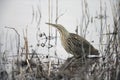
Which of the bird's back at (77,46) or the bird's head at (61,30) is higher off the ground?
the bird's head at (61,30)

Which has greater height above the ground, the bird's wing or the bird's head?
the bird's head

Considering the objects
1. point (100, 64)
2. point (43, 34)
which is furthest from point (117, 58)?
point (43, 34)

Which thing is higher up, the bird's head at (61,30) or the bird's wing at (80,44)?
the bird's head at (61,30)

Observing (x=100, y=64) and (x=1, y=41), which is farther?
(x=1, y=41)

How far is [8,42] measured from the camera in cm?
152

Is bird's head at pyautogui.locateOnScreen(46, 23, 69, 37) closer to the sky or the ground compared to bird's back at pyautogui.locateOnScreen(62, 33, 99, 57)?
closer to the sky

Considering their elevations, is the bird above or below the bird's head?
below

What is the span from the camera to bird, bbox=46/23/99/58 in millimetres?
1406

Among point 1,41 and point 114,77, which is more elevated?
point 1,41

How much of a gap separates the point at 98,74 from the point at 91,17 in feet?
0.94

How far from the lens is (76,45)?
4.65 ft

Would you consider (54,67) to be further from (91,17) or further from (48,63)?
(91,17)

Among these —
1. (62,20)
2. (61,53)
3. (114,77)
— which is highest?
(62,20)

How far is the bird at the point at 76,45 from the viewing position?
4.61ft
